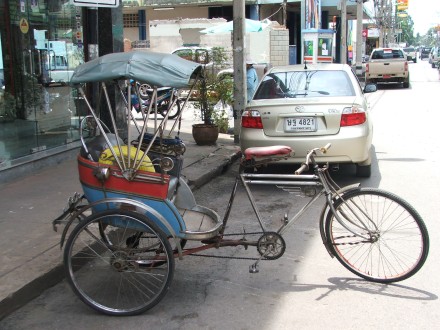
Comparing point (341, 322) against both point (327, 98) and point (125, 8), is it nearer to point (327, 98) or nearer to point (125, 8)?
point (327, 98)

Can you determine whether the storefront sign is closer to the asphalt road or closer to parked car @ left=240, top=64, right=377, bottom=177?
parked car @ left=240, top=64, right=377, bottom=177

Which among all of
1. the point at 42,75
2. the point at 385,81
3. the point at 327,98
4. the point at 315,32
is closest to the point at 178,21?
the point at 315,32

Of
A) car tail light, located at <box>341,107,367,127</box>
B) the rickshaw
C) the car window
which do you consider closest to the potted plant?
car tail light, located at <box>341,107,367,127</box>

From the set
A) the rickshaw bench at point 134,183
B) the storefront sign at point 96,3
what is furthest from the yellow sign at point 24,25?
the rickshaw bench at point 134,183

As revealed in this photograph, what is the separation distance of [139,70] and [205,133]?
660 centimetres

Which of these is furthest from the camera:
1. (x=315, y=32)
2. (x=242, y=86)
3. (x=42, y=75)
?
(x=315, y=32)

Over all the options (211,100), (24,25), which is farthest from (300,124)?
(24,25)

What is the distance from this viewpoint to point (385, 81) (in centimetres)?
2703

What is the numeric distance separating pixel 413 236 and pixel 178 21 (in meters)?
25.4

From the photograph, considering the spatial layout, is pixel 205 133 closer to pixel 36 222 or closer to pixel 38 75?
pixel 38 75

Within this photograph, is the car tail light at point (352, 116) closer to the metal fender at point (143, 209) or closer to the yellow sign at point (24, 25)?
the metal fender at point (143, 209)

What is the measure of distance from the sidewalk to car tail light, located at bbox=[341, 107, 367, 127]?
222cm

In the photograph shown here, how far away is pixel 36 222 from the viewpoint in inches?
218

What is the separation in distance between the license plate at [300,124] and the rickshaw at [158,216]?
2.54m
